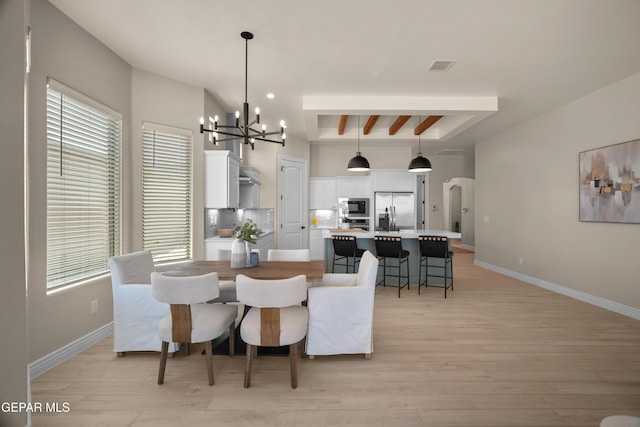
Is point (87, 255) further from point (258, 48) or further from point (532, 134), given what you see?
point (532, 134)

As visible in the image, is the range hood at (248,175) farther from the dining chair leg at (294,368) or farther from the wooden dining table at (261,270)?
the dining chair leg at (294,368)

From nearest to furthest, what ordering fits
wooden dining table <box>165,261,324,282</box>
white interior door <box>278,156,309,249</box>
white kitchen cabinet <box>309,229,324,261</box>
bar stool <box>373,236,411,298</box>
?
wooden dining table <box>165,261,324,282</box> → bar stool <box>373,236,411,298</box> → white interior door <box>278,156,309,249</box> → white kitchen cabinet <box>309,229,324,261</box>

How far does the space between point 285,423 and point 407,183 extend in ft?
21.8

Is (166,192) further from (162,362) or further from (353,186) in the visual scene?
(353,186)

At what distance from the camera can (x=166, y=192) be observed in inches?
160

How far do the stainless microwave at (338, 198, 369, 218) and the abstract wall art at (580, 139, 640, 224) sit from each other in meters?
4.18

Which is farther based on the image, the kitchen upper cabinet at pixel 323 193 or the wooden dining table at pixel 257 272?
the kitchen upper cabinet at pixel 323 193

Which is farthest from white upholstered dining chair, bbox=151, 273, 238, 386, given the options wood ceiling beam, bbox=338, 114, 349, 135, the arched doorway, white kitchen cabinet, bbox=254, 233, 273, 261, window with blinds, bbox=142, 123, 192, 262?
the arched doorway

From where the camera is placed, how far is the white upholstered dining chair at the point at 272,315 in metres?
2.14

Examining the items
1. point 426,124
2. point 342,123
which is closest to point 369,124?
point 342,123

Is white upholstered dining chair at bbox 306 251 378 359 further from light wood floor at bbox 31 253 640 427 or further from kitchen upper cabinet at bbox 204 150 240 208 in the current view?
kitchen upper cabinet at bbox 204 150 240 208

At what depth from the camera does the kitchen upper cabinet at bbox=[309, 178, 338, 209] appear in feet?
25.8

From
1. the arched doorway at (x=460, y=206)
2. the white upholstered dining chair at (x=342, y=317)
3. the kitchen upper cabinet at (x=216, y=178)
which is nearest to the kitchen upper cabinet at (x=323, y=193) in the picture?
the kitchen upper cabinet at (x=216, y=178)

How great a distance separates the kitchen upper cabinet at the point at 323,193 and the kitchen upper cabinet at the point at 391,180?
105 centimetres
